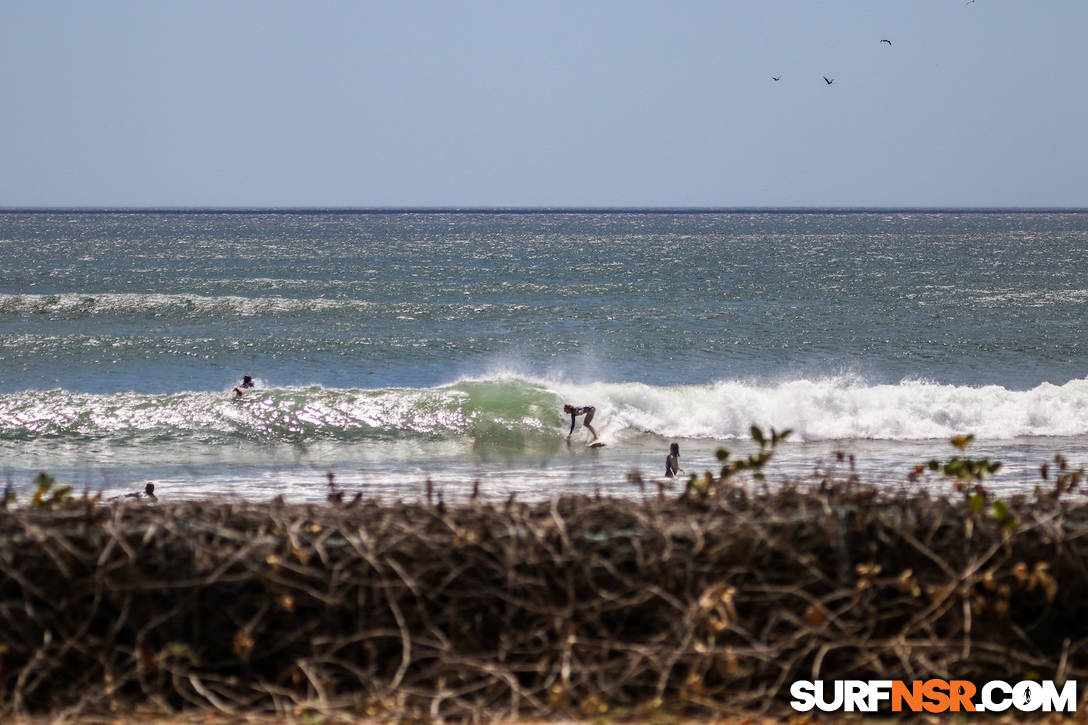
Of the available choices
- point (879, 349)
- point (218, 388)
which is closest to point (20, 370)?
point (218, 388)

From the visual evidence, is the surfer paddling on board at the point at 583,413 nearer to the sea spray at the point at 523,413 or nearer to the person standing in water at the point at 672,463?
the sea spray at the point at 523,413

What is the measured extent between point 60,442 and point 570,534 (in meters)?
16.1

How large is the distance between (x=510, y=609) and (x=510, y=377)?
62.8 feet

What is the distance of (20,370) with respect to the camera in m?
24.8

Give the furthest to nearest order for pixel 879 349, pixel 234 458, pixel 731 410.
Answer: pixel 879 349, pixel 731 410, pixel 234 458

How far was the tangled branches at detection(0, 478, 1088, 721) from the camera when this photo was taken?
401 cm

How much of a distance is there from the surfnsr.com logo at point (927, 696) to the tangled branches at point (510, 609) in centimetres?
5

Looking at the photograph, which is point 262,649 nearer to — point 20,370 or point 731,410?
point 731,410

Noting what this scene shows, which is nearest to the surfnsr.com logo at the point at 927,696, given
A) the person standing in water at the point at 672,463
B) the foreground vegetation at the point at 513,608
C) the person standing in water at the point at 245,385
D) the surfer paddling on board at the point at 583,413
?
the foreground vegetation at the point at 513,608

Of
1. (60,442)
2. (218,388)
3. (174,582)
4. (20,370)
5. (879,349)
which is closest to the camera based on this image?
(174,582)

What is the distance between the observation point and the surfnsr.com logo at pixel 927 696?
158 inches

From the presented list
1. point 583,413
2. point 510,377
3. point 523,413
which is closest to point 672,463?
point 583,413

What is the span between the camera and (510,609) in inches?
161

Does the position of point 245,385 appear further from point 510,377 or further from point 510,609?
point 510,609
